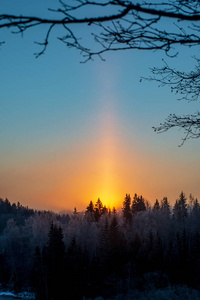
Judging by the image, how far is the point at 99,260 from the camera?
148 feet

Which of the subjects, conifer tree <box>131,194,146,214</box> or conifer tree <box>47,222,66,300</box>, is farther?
conifer tree <box>131,194,146,214</box>

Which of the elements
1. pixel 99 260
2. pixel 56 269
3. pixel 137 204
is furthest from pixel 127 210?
pixel 56 269

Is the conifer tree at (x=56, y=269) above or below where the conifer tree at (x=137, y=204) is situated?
below

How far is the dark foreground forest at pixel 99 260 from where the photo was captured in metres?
37.3

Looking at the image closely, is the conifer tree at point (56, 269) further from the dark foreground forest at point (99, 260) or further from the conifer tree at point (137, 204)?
the conifer tree at point (137, 204)

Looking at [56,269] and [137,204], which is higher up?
[137,204]

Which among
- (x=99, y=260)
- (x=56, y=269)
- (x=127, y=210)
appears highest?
(x=127, y=210)

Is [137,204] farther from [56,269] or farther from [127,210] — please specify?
[56,269]

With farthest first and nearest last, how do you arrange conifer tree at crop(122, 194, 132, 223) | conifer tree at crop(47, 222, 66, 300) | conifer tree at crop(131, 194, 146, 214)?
conifer tree at crop(131, 194, 146, 214)
conifer tree at crop(122, 194, 132, 223)
conifer tree at crop(47, 222, 66, 300)

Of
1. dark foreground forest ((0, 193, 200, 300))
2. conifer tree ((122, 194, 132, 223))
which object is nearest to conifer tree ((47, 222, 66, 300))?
dark foreground forest ((0, 193, 200, 300))

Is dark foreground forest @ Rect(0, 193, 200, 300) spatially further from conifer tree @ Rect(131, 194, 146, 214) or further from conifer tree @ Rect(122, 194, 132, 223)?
conifer tree @ Rect(131, 194, 146, 214)

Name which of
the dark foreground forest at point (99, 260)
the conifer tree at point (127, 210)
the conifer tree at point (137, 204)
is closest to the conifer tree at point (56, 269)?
the dark foreground forest at point (99, 260)

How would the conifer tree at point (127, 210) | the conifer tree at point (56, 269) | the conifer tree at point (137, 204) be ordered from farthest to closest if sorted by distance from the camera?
1. the conifer tree at point (137, 204)
2. the conifer tree at point (127, 210)
3. the conifer tree at point (56, 269)

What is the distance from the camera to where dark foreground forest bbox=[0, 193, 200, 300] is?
3734 centimetres
